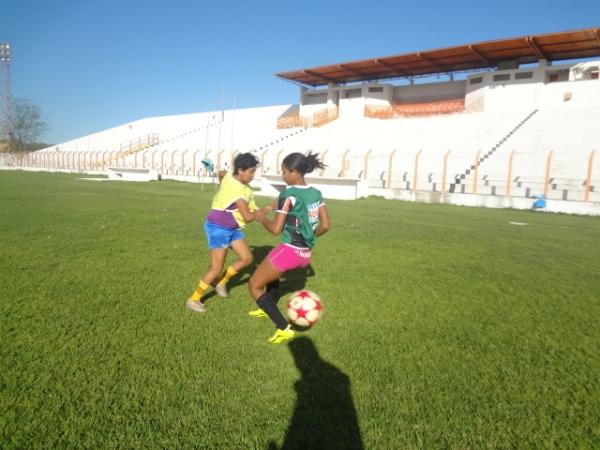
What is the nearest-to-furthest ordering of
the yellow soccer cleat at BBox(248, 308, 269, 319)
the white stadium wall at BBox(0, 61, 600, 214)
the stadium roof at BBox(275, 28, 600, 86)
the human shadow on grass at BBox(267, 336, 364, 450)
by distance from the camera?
1. the human shadow on grass at BBox(267, 336, 364, 450)
2. the yellow soccer cleat at BBox(248, 308, 269, 319)
3. the white stadium wall at BBox(0, 61, 600, 214)
4. the stadium roof at BBox(275, 28, 600, 86)

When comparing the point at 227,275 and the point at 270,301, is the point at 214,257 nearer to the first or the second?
the point at 227,275

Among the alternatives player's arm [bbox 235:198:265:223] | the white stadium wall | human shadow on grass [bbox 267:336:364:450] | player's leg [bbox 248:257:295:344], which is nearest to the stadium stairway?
the white stadium wall

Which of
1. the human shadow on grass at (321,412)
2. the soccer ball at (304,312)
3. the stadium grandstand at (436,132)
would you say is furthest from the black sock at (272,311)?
the stadium grandstand at (436,132)

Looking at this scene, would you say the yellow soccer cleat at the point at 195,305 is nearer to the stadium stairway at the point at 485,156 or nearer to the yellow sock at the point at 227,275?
the yellow sock at the point at 227,275

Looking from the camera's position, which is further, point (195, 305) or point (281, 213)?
point (195, 305)

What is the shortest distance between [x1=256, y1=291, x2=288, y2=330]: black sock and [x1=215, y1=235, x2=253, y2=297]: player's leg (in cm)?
95

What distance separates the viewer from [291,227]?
3.92 m

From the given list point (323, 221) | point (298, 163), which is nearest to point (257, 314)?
point (323, 221)

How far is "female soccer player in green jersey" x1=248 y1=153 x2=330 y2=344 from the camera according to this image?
12.6ft

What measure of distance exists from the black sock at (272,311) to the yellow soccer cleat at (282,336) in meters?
0.05

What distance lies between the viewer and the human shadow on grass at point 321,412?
8.09 ft

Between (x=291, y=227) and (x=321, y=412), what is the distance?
167 centimetres

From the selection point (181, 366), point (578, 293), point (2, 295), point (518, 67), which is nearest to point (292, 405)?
point (181, 366)

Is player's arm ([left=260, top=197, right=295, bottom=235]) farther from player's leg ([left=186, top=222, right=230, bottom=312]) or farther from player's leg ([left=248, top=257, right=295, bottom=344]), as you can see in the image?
player's leg ([left=186, top=222, right=230, bottom=312])
